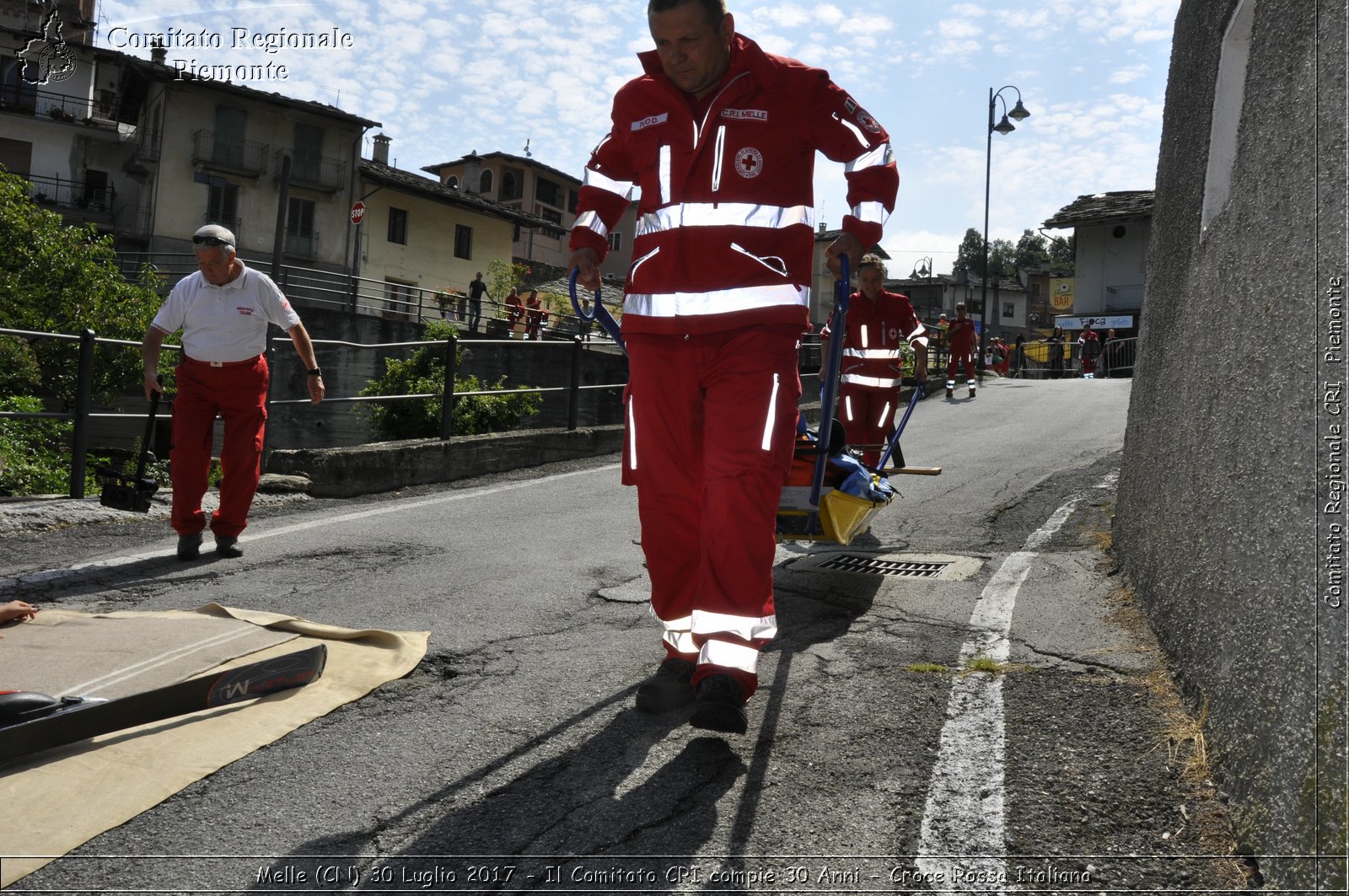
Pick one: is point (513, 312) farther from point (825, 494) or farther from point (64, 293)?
point (825, 494)

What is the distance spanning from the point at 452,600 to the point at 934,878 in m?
2.72

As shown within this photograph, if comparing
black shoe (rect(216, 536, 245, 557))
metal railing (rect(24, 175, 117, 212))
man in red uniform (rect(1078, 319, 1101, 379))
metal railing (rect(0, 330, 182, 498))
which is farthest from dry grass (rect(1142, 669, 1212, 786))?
metal railing (rect(24, 175, 117, 212))

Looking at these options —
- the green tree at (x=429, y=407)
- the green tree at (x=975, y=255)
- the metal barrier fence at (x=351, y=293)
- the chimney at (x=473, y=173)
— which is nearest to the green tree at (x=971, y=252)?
the green tree at (x=975, y=255)

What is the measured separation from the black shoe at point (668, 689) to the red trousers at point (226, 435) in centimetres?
316

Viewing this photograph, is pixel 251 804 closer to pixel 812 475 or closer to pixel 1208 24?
pixel 812 475

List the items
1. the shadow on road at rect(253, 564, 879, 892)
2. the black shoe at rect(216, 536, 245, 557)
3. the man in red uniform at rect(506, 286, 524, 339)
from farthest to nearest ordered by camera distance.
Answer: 1. the man in red uniform at rect(506, 286, 524, 339)
2. the black shoe at rect(216, 536, 245, 557)
3. the shadow on road at rect(253, 564, 879, 892)

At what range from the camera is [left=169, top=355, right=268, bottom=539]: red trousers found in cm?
548

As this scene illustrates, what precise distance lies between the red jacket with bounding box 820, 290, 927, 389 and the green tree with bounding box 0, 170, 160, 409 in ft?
54.5

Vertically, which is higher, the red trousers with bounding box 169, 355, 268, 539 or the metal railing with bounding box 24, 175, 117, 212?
the metal railing with bounding box 24, 175, 117, 212

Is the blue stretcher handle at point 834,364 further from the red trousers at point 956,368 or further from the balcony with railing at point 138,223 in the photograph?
the balcony with railing at point 138,223

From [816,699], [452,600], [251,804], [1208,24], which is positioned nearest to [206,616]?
[452,600]

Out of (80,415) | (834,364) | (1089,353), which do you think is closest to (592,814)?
(834,364)

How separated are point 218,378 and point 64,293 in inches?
770

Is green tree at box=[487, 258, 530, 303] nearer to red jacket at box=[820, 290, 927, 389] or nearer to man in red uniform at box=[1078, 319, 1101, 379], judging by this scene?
man in red uniform at box=[1078, 319, 1101, 379]
